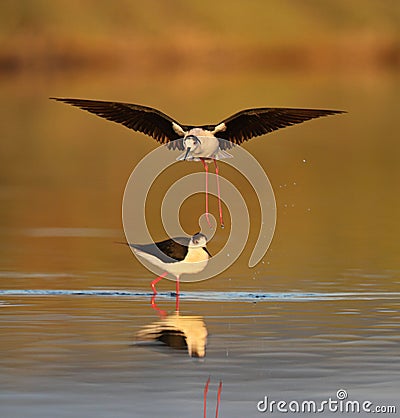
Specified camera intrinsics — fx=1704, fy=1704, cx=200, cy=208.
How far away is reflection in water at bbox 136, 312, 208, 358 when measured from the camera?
1139 centimetres

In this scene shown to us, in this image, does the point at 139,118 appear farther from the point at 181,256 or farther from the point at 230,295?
the point at 230,295

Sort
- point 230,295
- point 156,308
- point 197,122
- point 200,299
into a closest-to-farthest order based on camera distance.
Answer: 1. point 156,308
2. point 200,299
3. point 230,295
4. point 197,122

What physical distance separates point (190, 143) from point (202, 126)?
664 millimetres

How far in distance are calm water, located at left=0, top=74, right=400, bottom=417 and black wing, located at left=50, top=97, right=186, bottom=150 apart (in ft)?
4.17

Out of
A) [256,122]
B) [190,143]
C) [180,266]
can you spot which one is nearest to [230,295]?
[180,266]

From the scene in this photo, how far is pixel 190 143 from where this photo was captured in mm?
14211

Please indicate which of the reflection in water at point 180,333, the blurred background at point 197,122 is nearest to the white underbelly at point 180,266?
the blurred background at point 197,122

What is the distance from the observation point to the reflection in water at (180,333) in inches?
448

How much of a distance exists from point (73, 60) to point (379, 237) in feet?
259

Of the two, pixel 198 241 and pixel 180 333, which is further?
pixel 198 241

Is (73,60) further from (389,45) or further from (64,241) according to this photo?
(64,241)

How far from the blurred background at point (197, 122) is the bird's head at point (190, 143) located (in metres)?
1.18

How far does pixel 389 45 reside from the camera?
10294cm

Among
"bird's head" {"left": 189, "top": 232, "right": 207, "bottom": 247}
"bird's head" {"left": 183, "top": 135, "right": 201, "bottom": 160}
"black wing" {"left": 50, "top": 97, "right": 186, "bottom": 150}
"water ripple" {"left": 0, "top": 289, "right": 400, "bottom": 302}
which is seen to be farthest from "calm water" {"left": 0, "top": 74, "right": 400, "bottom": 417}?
"black wing" {"left": 50, "top": 97, "right": 186, "bottom": 150}
